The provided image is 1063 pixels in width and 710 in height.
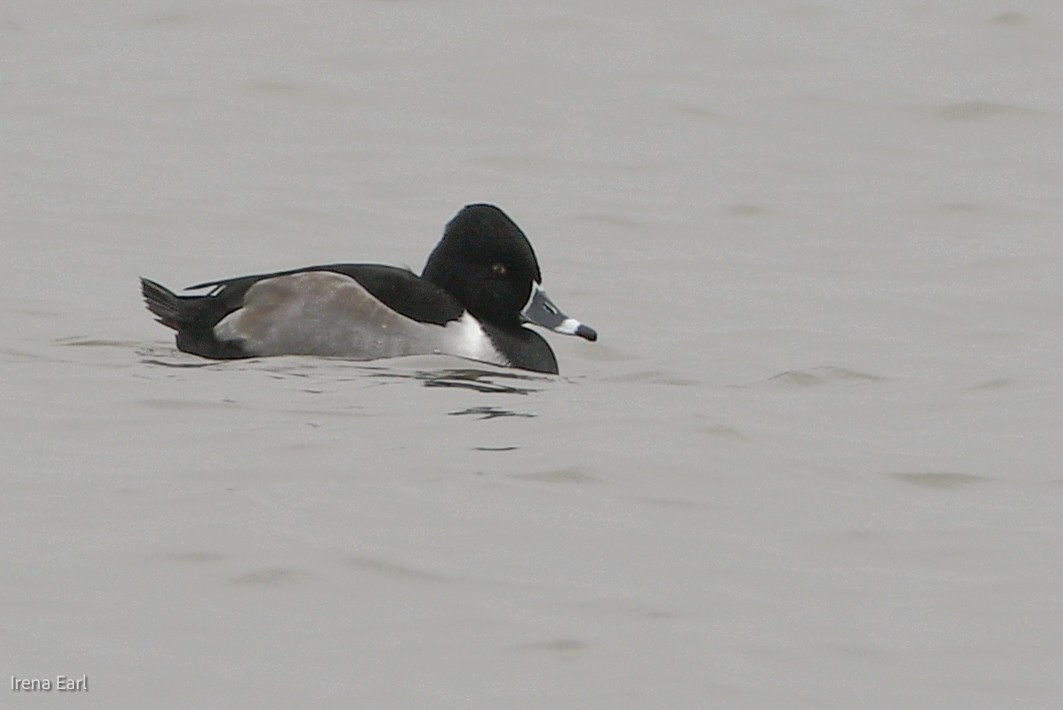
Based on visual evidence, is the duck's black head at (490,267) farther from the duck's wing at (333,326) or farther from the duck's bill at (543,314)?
the duck's wing at (333,326)

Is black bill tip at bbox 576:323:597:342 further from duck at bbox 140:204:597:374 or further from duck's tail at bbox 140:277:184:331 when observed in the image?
duck's tail at bbox 140:277:184:331

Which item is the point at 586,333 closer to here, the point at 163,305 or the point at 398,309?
the point at 398,309

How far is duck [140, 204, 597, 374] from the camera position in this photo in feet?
27.4

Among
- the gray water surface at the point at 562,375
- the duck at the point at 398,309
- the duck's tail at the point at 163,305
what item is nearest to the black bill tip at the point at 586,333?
the duck at the point at 398,309

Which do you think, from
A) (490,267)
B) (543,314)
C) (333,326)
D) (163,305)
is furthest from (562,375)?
(163,305)

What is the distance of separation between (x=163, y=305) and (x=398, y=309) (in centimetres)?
94

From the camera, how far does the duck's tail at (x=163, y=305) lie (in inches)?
343

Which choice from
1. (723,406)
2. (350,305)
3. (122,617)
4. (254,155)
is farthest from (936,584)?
(254,155)

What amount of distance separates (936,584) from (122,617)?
184 cm

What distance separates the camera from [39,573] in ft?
17.6

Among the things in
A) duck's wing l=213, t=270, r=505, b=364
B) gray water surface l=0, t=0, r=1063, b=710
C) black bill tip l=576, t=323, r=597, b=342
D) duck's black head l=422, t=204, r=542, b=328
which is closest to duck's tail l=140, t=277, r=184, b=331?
gray water surface l=0, t=0, r=1063, b=710

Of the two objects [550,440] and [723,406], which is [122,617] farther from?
[723,406]

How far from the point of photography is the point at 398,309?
8.37 m

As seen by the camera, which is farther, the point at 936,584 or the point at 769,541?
the point at 769,541
